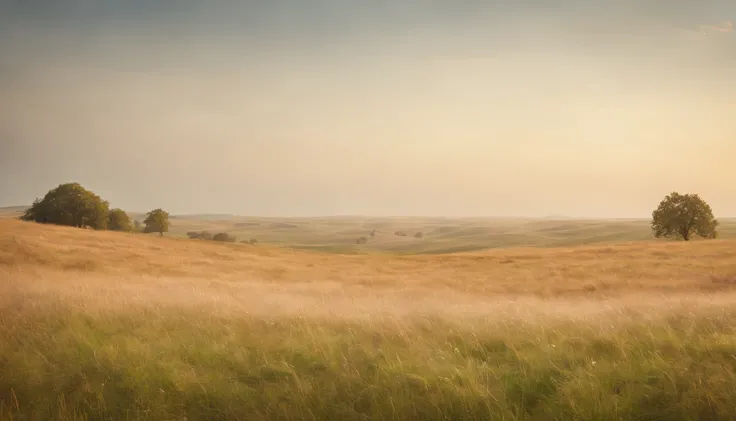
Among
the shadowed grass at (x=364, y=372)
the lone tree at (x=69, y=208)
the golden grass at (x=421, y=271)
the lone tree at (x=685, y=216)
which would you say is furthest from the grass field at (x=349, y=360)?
the lone tree at (x=685, y=216)

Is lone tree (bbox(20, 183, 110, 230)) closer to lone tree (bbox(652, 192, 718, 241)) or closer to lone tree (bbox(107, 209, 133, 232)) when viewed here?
lone tree (bbox(107, 209, 133, 232))

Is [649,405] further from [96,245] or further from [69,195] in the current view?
[69,195]

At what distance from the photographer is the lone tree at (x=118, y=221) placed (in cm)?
5906

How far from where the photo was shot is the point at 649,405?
186 inches

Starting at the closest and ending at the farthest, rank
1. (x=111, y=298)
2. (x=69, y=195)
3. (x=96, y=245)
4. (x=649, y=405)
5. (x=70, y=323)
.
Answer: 1. (x=649, y=405)
2. (x=70, y=323)
3. (x=111, y=298)
4. (x=96, y=245)
5. (x=69, y=195)

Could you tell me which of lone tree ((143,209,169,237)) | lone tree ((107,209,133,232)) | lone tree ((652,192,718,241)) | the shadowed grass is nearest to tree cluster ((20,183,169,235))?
lone tree ((107,209,133,232))

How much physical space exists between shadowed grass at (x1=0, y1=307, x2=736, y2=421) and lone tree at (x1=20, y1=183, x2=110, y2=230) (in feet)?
162

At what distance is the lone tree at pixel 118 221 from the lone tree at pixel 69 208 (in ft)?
27.9

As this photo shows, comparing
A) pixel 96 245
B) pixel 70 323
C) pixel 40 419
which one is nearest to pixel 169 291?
pixel 70 323

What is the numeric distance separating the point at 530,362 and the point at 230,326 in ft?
17.2

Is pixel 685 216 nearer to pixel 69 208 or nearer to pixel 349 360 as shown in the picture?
pixel 349 360

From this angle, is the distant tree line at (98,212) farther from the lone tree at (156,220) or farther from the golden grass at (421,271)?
the golden grass at (421,271)

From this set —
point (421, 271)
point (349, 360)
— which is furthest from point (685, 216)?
point (349, 360)

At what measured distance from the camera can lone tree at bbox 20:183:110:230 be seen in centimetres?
4857
